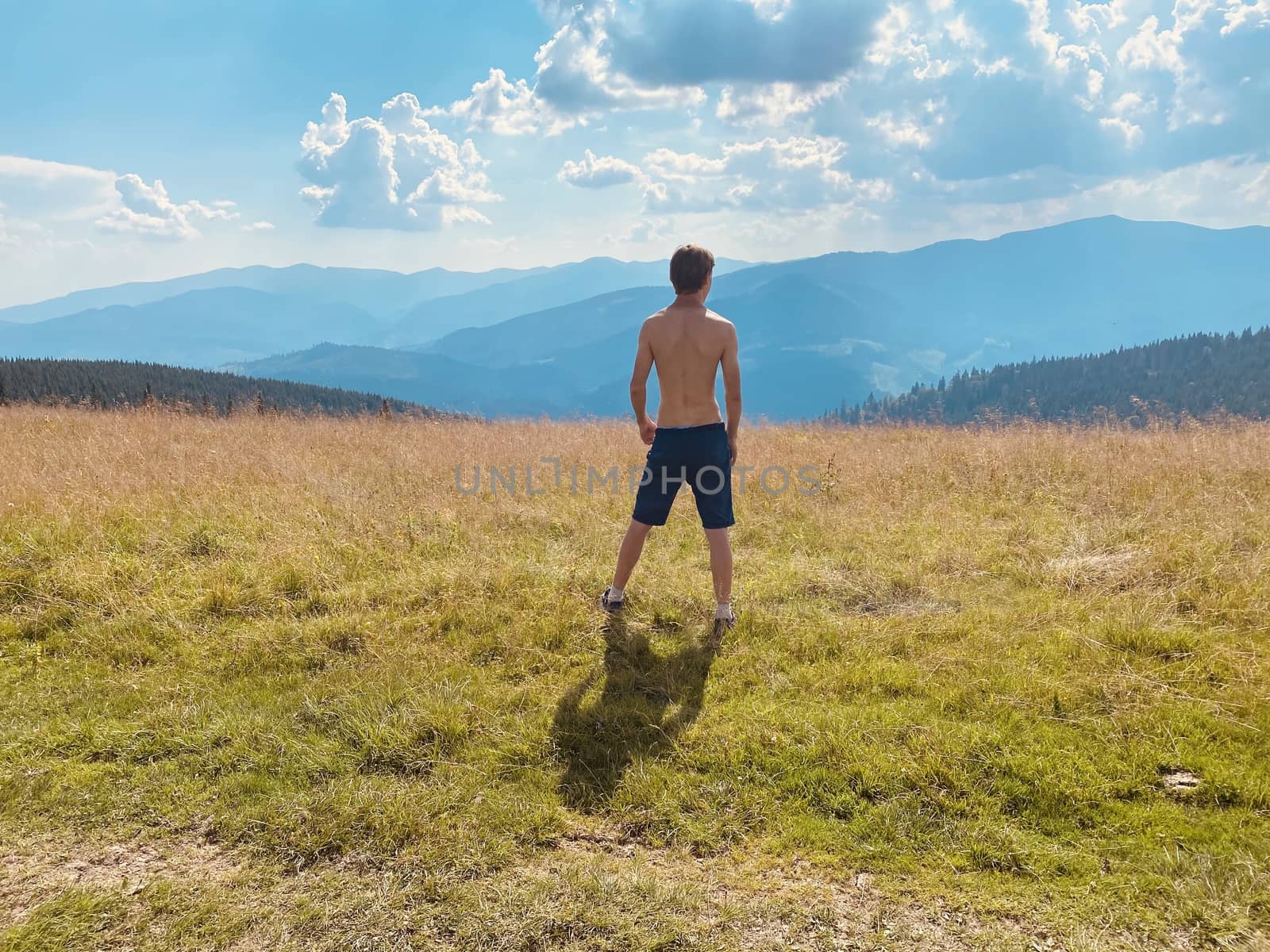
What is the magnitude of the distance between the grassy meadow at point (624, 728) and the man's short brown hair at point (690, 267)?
7.67 ft

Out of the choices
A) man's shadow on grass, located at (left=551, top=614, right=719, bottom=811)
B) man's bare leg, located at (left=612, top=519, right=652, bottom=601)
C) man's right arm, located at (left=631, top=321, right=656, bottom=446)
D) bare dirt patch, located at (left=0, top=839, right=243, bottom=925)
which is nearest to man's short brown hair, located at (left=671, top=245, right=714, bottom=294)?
man's right arm, located at (left=631, top=321, right=656, bottom=446)

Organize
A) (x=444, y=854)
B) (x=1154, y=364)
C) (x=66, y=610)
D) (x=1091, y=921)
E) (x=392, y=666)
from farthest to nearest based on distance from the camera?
(x=1154, y=364) < (x=66, y=610) < (x=392, y=666) < (x=444, y=854) < (x=1091, y=921)

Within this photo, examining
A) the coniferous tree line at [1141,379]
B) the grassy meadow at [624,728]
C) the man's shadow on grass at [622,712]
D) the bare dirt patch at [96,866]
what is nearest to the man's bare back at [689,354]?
the grassy meadow at [624,728]

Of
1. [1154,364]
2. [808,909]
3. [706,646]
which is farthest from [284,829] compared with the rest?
[1154,364]

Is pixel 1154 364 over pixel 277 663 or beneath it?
over

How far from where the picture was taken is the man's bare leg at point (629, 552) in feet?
16.2

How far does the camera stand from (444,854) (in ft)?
9.23

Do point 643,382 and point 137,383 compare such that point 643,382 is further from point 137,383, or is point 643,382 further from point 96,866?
point 137,383

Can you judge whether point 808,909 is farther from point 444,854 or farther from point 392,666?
point 392,666

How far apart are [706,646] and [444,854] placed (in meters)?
2.28

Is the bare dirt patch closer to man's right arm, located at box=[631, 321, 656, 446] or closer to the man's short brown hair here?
man's right arm, located at box=[631, 321, 656, 446]

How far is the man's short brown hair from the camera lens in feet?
15.1

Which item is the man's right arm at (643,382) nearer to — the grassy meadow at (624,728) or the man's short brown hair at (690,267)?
the man's short brown hair at (690,267)

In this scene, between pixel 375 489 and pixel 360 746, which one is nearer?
pixel 360 746
